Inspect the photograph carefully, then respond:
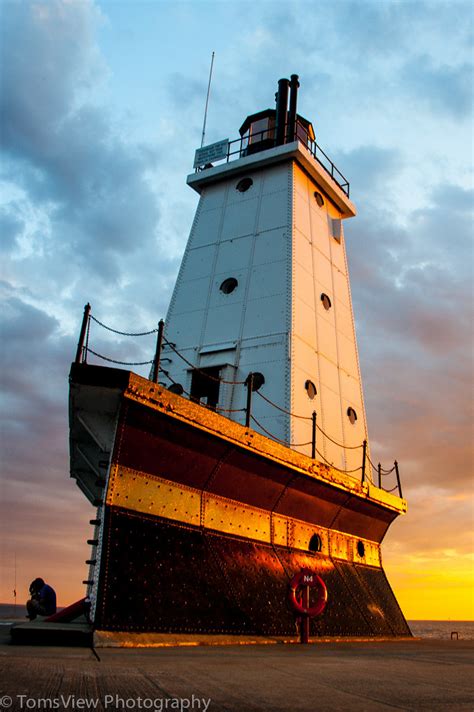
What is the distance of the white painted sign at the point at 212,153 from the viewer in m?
19.5

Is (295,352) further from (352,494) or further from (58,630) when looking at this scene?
(58,630)

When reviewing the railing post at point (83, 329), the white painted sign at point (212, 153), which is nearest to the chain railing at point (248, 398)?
the railing post at point (83, 329)

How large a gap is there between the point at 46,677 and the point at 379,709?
2.41 m

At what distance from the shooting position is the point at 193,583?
34.3ft

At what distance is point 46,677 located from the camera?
475cm

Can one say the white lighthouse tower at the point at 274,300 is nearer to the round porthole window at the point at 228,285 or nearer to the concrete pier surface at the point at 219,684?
the round porthole window at the point at 228,285

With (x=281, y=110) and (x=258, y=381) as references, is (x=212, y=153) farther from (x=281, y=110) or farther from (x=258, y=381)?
(x=258, y=381)

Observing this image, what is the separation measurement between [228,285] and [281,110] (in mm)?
6714

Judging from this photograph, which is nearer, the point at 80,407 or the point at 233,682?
the point at 233,682

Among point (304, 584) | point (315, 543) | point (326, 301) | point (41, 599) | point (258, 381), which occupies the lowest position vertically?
point (41, 599)

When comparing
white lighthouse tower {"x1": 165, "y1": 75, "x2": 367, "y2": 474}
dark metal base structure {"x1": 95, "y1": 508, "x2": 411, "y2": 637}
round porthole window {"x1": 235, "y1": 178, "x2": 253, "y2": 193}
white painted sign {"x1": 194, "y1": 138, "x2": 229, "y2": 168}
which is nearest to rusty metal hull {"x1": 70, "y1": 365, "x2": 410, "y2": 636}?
dark metal base structure {"x1": 95, "y1": 508, "x2": 411, "y2": 637}

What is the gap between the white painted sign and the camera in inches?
768

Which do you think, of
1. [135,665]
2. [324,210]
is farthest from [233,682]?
[324,210]

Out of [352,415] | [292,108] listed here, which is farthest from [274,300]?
[292,108]
